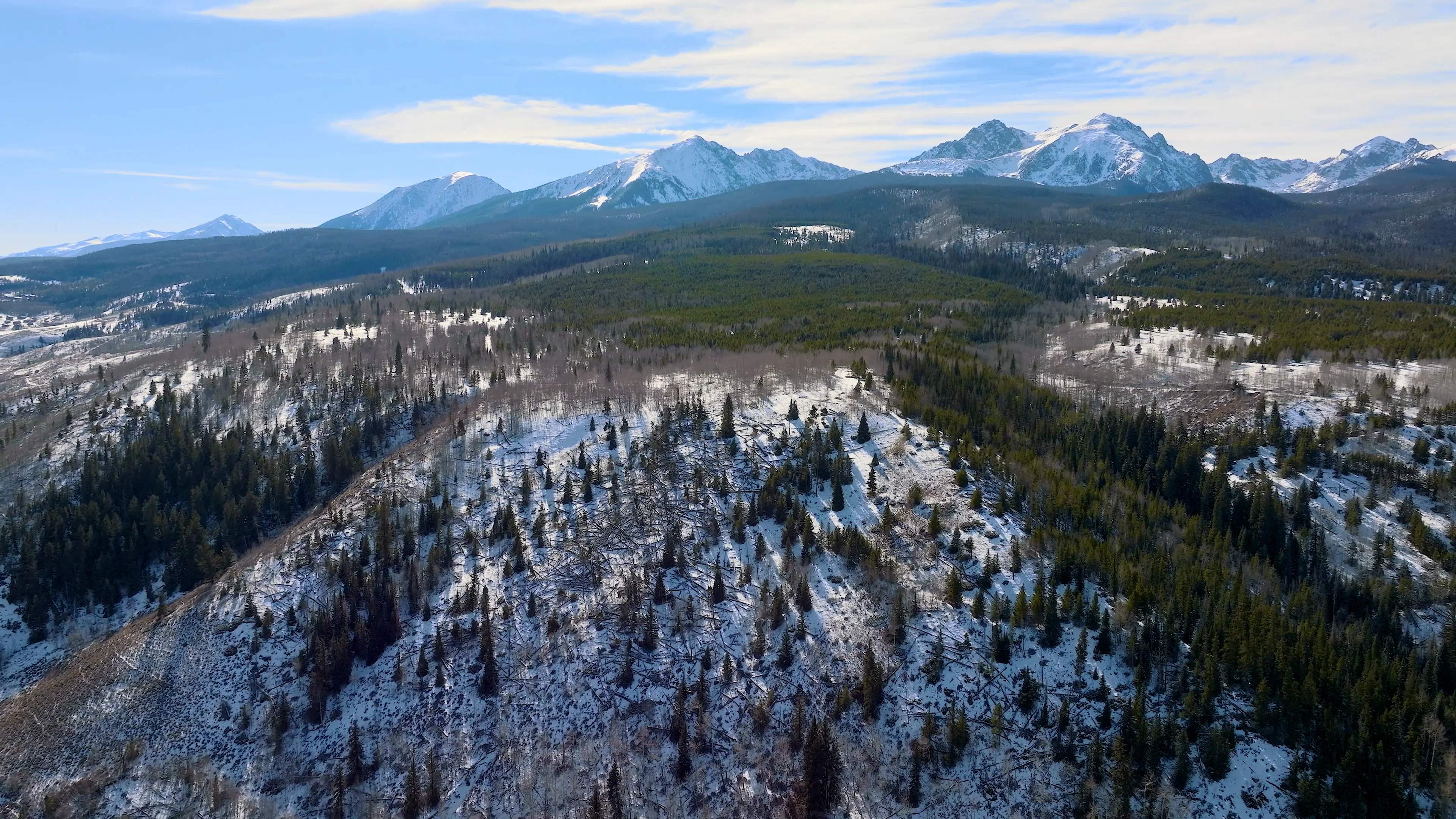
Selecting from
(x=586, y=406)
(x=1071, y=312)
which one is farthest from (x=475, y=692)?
(x=1071, y=312)

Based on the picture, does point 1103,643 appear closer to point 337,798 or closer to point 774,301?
point 337,798

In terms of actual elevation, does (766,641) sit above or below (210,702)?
above

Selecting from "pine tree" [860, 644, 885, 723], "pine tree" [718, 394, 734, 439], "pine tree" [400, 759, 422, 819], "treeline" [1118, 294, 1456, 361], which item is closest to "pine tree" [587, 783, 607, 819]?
"pine tree" [400, 759, 422, 819]

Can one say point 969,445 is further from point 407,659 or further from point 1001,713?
point 407,659

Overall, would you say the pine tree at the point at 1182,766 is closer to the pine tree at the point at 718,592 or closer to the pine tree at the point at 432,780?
the pine tree at the point at 718,592

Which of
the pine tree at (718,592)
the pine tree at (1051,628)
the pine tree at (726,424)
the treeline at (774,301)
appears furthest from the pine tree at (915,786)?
the treeline at (774,301)

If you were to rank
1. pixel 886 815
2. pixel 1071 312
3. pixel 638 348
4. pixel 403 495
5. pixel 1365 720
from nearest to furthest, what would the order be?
pixel 1365 720
pixel 886 815
pixel 403 495
pixel 638 348
pixel 1071 312

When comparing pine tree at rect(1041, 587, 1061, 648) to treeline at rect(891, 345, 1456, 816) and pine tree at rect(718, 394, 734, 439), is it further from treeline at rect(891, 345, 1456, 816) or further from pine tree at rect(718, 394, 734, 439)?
pine tree at rect(718, 394, 734, 439)
